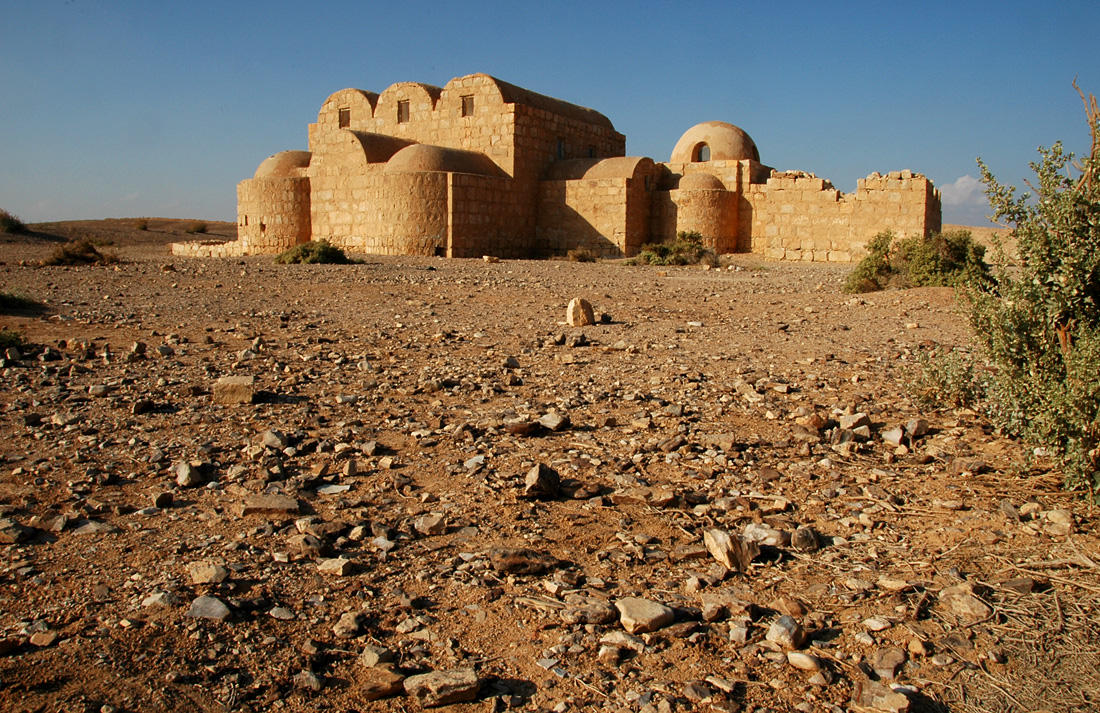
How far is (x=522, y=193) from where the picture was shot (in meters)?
20.8

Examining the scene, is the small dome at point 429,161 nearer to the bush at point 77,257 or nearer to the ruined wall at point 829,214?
the bush at point 77,257

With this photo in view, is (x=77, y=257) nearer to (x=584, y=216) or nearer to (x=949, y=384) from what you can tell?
(x=584, y=216)

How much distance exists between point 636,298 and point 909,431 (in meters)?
6.02

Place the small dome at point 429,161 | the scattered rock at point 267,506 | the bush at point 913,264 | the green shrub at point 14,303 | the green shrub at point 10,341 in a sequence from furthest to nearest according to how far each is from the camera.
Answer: the small dome at point 429,161 → the bush at point 913,264 → the green shrub at point 14,303 → the green shrub at point 10,341 → the scattered rock at point 267,506

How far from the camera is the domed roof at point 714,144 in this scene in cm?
2195

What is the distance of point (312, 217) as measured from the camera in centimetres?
2144

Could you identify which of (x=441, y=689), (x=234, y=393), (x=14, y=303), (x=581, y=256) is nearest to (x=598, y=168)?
(x=581, y=256)

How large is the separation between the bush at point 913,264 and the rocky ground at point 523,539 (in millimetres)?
5644

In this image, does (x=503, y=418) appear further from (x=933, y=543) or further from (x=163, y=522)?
(x=933, y=543)

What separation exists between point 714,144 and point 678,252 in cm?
580

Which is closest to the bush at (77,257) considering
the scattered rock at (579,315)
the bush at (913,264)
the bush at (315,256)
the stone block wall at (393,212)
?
the bush at (315,256)

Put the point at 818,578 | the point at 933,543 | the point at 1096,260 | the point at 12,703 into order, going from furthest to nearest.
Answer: the point at 1096,260 → the point at 933,543 → the point at 818,578 → the point at 12,703

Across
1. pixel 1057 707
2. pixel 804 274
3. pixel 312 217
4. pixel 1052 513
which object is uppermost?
pixel 312 217

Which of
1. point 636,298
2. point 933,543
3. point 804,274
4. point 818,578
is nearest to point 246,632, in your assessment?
point 818,578
